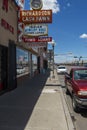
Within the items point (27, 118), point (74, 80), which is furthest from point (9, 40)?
point (27, 118)

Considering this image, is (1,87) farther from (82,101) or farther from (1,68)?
(82,101)

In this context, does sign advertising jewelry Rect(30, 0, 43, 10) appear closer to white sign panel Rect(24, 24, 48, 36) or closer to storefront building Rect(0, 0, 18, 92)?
storefront building Rect(0, 0, 18, 92)

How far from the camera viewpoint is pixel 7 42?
1611 centimetres

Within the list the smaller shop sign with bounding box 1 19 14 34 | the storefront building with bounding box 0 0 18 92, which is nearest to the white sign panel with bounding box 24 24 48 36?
the storefront building with bounding box 0 0 18 92

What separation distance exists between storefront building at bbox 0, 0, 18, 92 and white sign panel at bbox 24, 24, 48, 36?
1494mm

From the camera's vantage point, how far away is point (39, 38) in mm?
20906

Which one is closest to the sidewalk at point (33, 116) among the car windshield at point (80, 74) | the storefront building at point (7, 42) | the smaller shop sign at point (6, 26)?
the car windshield at point (80, 74)

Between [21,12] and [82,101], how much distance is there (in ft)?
30.3

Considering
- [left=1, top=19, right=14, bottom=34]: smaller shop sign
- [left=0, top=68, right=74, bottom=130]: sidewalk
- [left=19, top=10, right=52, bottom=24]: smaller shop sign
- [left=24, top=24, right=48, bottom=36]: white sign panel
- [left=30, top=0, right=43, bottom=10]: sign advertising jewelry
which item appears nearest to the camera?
[left=0, top=68, right=74, bottom=130]: sidewalk

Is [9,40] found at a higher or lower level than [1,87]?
higher

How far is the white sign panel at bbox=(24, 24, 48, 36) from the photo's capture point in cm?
1938

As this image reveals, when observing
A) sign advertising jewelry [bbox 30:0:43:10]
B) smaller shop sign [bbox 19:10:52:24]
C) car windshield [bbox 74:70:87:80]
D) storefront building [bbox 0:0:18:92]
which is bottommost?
car windshield [bbox 74:70:87:80]

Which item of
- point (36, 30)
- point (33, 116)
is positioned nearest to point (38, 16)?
point (36, 30)

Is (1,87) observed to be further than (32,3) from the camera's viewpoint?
No
